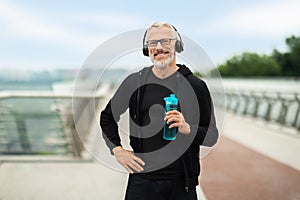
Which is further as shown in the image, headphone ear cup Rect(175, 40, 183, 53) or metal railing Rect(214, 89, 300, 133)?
metal railing Rect(214, 89, 300, 133)

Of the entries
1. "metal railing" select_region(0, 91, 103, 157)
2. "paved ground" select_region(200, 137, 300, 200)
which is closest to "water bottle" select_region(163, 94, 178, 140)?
"paved ground" select_region(200, 137, 300, 200)

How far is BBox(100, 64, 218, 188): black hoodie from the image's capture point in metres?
1.83

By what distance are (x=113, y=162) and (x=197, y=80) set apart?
21.0 inches

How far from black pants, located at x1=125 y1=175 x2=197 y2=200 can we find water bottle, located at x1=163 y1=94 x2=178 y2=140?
0.25 metres

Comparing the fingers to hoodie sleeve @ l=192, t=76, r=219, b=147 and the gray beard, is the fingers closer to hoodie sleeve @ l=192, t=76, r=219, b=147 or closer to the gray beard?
hoodie sleeve @ l=192, t=76, r=219, b=147

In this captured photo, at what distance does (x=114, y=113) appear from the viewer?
6.34 feet

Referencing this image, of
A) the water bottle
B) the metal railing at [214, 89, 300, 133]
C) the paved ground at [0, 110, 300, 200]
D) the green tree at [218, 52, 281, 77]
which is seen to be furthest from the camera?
the green tree at [218, 52, 281, 77]

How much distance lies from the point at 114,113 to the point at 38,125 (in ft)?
15.9

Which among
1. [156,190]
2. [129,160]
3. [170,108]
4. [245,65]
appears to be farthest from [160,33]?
[245,65]

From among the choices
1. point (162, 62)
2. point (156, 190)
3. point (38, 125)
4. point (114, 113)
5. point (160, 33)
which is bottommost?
point (38, 125)

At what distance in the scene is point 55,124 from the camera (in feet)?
21.2

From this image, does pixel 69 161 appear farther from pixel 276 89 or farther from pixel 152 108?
pixel 276 89

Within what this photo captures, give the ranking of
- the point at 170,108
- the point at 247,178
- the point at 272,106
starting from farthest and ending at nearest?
the point at 272,106 → the point at 247,178 → the point at 170,108

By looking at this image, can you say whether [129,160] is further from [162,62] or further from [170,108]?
[162,62]
